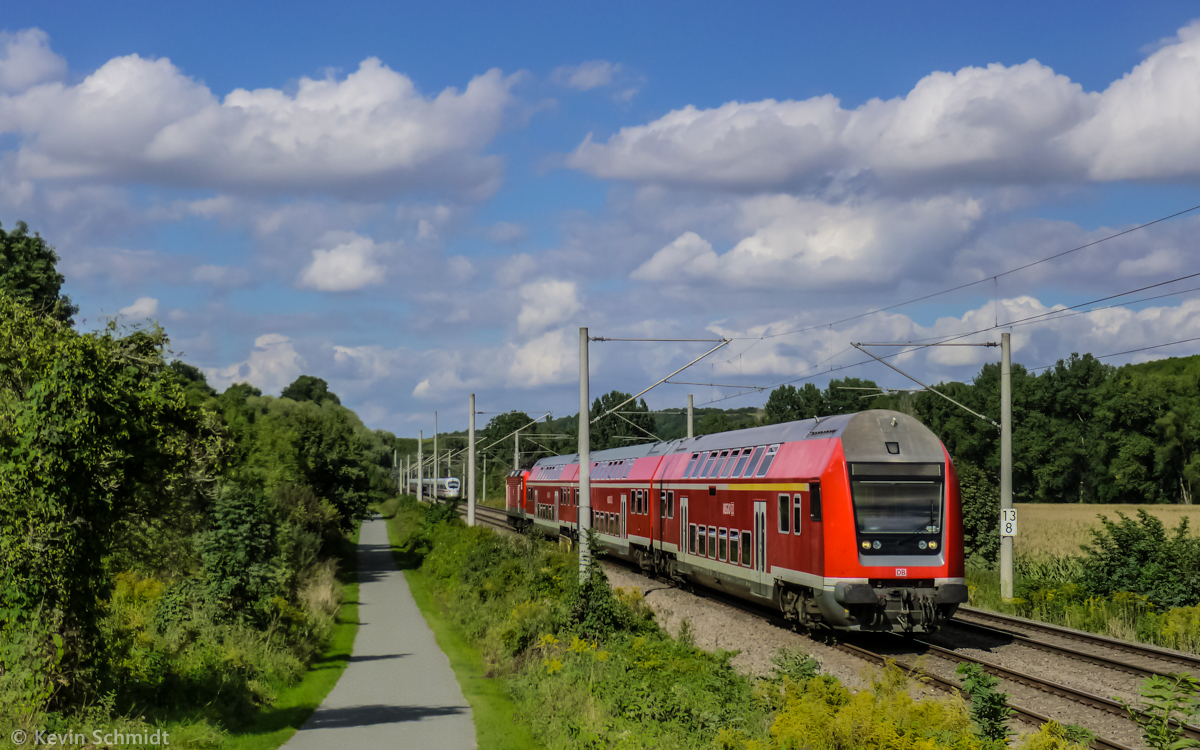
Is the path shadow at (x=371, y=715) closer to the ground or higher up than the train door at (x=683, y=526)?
closer to the ground

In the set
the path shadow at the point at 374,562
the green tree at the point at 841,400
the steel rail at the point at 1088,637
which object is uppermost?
the green tree at the point at 841,400

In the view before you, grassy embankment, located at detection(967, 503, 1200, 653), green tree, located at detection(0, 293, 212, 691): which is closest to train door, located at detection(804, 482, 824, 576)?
grassy embankment, located at detection(967, 503, 1200, 653)

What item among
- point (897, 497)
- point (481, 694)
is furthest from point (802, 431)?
point (481, 694)

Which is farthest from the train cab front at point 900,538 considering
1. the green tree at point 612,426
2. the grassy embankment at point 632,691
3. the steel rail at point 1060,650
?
the green tree at point 612,426

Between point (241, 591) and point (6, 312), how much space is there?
11.8 meters

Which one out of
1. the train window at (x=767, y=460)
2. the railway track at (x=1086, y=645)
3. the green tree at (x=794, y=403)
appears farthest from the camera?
the green tree at (x=794, y=403)

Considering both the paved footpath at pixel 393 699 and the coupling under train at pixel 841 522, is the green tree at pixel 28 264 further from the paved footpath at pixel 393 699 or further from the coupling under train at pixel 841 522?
the coupling under train at pixel 841 522

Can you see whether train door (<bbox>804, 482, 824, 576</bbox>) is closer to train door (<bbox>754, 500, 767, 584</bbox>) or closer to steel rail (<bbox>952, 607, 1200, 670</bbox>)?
train door (<bbox>754, 500, 767, 584</bbox>)

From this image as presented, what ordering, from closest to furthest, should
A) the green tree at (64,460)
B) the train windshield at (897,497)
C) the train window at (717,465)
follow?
the green tree at (64,460), the train windshield at (897,497), the train window at (717,465)

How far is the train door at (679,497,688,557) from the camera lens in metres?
29.3

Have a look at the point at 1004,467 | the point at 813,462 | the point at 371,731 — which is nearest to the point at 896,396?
the point at 1004,467

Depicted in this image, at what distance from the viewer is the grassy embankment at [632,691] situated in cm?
1105

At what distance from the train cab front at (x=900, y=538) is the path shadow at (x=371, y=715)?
7207 millimetres

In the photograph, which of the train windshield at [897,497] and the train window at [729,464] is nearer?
the train windshield at [897,497]
